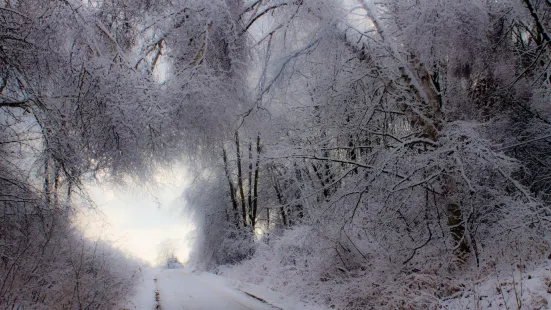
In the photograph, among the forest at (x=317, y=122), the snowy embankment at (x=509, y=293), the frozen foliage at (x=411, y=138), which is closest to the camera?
the snowy embankment at (x=509, y=293)

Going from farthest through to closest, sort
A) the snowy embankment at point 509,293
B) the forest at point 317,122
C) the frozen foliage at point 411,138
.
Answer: the frozen foliage at point 411,138 < the forest at point 317,122 < the snowy embankment at point 509,293

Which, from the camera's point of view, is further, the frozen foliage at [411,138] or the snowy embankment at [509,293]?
the frozen foliage at [411,138]

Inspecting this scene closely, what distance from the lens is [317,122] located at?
806 cm

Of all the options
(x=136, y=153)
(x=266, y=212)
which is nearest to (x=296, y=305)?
(x=136, y=153)

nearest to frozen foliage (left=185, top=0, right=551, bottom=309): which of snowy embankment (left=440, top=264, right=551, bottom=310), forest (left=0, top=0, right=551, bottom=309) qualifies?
forest (left=0, top=0, right=551, bottom=309)

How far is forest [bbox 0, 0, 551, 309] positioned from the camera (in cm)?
467

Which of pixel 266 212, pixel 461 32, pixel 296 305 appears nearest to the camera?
pixel 461 32

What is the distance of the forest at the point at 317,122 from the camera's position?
4.67 meters

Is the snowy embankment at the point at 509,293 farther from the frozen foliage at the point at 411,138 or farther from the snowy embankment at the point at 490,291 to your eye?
the frozen foliage at the point at 411,138

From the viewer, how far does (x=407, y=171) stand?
5.74m

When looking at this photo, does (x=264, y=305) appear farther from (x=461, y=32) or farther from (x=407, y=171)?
(x=461, y=32)

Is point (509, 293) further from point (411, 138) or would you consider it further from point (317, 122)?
point (317, 122)

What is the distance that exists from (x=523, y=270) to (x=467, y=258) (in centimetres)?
115

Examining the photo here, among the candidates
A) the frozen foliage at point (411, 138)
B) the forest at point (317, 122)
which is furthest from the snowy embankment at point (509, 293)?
the frozen foliage at point (411, 138)
